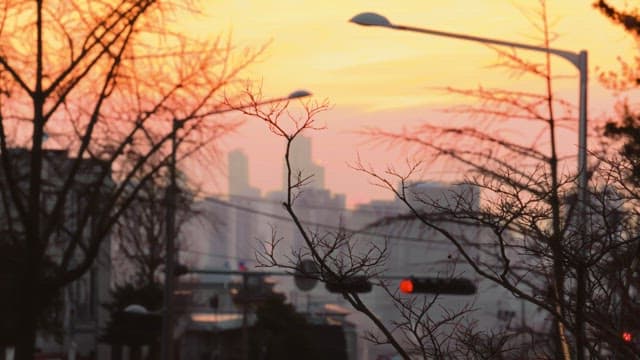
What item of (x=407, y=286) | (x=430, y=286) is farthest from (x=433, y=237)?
(x=407, y=286)

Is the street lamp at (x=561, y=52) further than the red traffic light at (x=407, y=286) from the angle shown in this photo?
No

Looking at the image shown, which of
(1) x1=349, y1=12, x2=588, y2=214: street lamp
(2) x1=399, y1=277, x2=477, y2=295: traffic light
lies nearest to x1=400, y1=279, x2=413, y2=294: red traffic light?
(2) x1=399, y1=277, x2=477, y2=295: traffic light

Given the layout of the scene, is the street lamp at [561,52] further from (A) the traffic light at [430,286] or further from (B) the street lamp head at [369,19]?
(A) the traffic light at [430,286]

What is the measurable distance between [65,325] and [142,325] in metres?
30.5

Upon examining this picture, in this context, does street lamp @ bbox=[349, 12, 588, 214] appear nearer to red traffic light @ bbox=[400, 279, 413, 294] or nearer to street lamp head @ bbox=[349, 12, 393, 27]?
street lamp head @ bbox=[349, 12, 393, 27]

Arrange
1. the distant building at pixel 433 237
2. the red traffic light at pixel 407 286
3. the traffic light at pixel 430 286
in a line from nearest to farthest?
1. the distant building at pixel 433 237
2. the traffic light at pixel 430 286
3. the red traffic light at pixel 407 286

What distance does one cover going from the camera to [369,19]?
20078 millimetres

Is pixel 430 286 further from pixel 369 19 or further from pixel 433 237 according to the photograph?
pixel 369 19

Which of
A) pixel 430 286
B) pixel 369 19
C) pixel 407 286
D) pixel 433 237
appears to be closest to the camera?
pixel 369 19

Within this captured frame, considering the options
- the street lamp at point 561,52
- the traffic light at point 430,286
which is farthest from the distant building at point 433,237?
the street lamp at point 561,52

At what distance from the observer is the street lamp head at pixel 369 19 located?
65.5ft

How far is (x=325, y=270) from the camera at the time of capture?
31.7 feet

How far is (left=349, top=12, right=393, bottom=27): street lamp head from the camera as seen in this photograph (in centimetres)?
1995

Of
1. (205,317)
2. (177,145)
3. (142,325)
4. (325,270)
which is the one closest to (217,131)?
(177,145)
